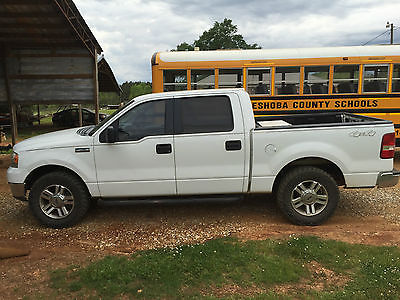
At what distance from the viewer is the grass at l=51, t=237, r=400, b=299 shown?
10.4 feet

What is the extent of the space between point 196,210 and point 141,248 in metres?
1.51

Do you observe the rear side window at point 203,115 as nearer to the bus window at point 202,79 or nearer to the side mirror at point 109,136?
the side mirror at point 109,136

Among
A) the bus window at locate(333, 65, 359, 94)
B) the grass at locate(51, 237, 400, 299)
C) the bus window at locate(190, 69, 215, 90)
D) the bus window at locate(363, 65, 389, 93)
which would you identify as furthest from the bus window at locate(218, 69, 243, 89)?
the grass at locate(51, 237, 400, 299)

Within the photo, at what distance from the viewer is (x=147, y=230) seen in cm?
476

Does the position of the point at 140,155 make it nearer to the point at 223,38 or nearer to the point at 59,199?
the point at 59,199

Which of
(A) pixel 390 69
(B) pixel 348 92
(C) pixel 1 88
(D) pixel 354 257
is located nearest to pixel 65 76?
(C) pixel 1 88

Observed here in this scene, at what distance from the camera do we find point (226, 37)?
186 feet

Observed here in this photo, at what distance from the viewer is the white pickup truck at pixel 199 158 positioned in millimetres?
4566

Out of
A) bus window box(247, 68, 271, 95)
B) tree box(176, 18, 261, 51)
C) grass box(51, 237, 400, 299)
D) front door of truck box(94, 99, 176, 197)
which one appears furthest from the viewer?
tree box(176, 18, 261, 51)

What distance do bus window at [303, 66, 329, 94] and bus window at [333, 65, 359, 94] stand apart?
23 centimetres

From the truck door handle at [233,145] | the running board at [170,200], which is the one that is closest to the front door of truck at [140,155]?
the running board at [170,200]

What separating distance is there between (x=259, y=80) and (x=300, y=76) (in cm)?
108

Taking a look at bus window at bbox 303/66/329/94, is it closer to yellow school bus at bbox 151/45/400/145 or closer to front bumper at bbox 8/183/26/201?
yellow school bus at bbox 151/45/400/145

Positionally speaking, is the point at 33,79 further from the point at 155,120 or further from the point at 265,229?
the point at 265,229
